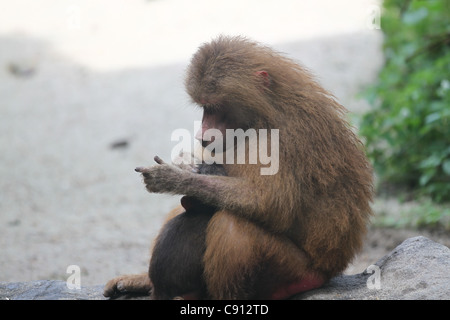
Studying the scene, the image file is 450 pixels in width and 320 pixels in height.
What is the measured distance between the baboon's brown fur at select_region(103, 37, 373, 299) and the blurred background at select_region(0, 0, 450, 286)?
452 mm

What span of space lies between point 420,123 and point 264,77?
3984 millimetres

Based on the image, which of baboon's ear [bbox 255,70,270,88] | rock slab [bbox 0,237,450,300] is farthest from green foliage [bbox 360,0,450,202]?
baboon's ear [bbox 255,70,270,88]

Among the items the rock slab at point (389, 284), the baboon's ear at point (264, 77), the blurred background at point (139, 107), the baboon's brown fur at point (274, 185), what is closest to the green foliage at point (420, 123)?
the blurred background at point (139, 107)

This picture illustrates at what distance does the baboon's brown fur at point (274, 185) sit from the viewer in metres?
3.30

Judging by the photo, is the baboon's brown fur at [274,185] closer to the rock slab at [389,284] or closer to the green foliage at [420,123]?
the rock slab at [389,284]

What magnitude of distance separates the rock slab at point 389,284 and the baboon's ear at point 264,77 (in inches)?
53.7

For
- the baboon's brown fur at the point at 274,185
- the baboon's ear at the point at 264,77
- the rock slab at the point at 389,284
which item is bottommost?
the rock slab at the point at 389,284

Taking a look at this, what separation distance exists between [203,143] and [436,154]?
402cm

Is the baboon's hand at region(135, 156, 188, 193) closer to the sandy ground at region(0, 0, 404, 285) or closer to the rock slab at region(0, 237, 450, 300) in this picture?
the rock slab at region(0, 237, 450, 300)

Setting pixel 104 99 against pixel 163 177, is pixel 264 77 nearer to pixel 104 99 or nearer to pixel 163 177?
pixel 163 177

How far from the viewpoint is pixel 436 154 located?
258 inches

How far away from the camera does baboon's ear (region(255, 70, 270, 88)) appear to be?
354 centimetres

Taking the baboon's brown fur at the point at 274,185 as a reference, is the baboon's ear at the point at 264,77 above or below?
above

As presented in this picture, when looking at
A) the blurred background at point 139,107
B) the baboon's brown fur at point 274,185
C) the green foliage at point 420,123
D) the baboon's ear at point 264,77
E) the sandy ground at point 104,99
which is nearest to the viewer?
the baboon's brown fur at point 274,185
